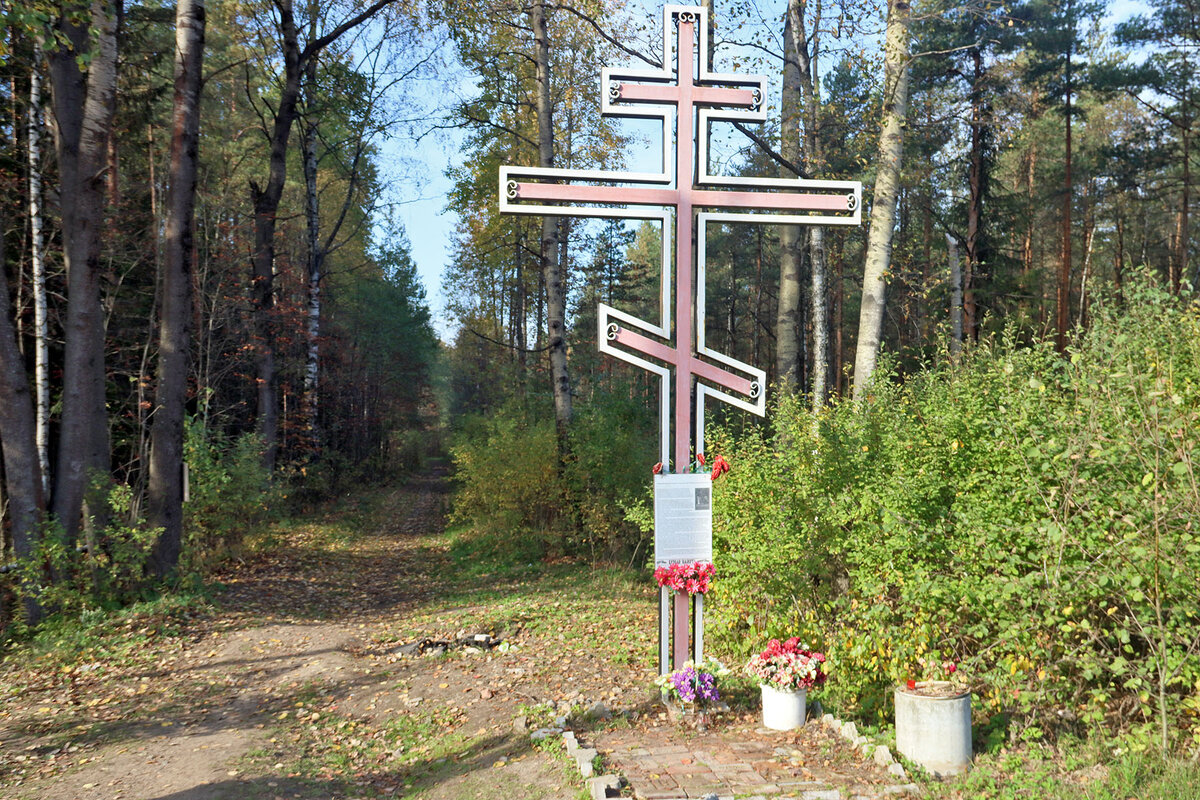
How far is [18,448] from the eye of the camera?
8.59 meters

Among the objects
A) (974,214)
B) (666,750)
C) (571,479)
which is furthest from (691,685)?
(974,214)

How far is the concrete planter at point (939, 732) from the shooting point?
4648 mm

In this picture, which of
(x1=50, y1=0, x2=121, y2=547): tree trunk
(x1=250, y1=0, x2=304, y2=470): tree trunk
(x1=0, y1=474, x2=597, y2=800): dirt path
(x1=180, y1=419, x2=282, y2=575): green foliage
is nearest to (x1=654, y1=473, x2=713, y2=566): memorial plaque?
(x1=0, y1=474, x2=597, y2=800): dirt path

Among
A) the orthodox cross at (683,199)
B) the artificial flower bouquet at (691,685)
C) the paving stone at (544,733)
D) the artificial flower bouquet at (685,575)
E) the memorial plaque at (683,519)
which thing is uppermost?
the orthodox cross at (683,199)

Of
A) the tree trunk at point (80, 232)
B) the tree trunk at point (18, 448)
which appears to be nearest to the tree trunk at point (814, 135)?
the tree trunk at point (80, 232)

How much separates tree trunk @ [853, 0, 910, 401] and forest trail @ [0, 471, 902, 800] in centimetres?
413

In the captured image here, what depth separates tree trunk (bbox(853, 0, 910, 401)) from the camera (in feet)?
30.9

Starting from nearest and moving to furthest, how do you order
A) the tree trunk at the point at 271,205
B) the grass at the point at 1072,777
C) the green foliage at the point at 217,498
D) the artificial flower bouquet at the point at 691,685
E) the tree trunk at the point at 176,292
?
the grass at the point at 1072,777
the artificial flower bouquet at the point at 691,685
the tree trunk at the point at 176,292
the green foliage at the point at 217,498
the tree trunk at the point at 271,205

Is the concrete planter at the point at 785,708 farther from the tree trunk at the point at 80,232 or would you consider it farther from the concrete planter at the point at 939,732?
the tree trunk at the point at 80,232

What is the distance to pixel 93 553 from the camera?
8.95m

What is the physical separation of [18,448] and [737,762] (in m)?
8.07

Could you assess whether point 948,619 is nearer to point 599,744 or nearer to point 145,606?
point 599,744

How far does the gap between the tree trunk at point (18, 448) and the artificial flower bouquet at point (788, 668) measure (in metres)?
7.53

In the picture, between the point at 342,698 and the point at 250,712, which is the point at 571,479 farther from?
the point at 250,712
